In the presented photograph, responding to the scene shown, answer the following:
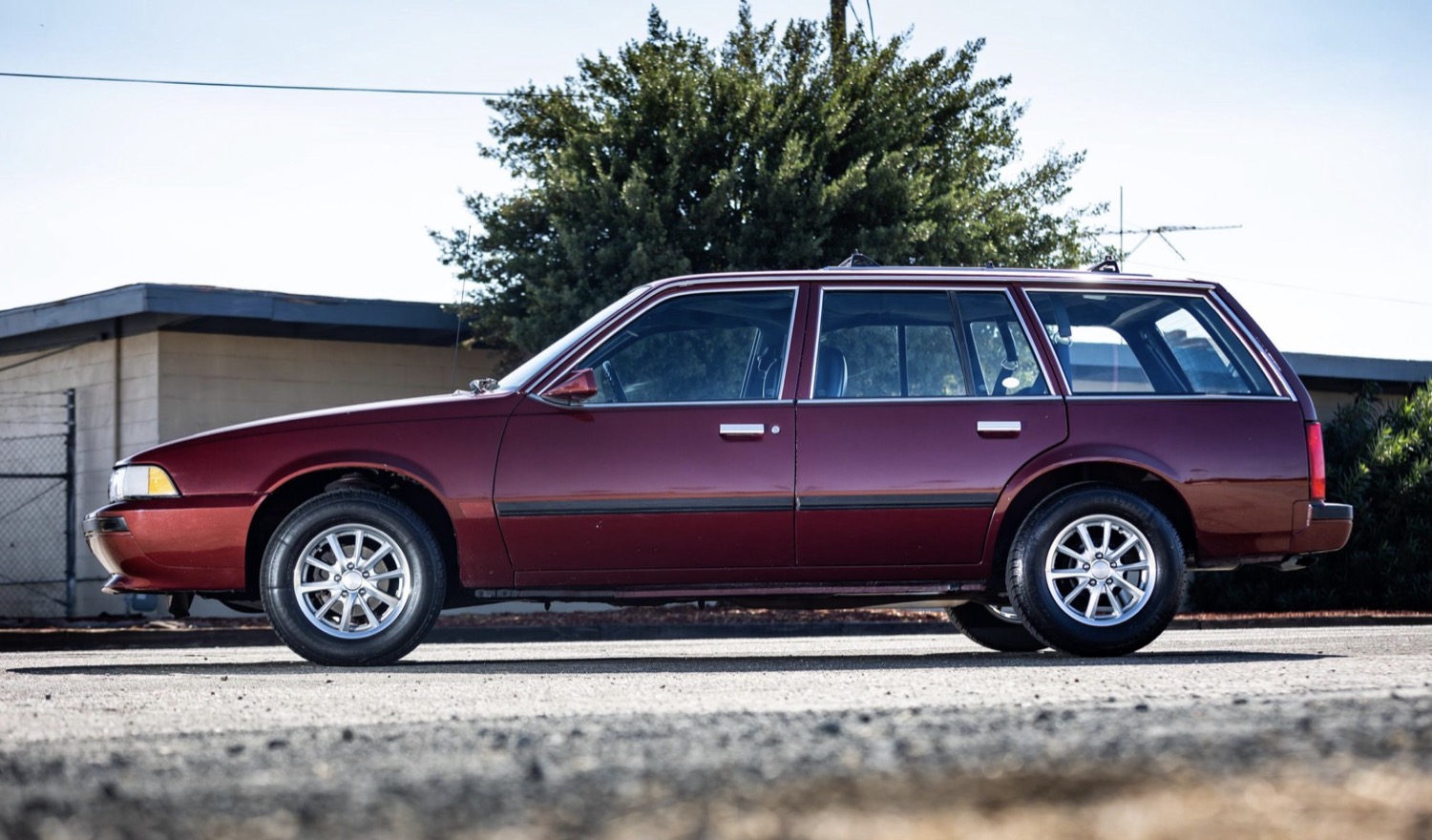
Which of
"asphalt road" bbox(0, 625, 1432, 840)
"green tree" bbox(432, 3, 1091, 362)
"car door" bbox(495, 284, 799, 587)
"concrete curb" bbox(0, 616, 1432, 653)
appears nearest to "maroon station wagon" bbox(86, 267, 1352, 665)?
"car door" bbox(495, 284, 799, 587)

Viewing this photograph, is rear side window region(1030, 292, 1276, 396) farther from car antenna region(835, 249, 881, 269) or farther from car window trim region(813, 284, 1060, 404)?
car antenna region(835, 249, 881, 269)

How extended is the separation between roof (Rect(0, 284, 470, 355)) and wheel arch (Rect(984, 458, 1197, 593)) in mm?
11113

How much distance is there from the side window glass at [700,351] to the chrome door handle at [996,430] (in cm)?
90

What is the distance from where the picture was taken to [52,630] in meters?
12.4

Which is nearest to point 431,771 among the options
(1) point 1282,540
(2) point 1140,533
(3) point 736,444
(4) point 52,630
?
(3) point 736,444

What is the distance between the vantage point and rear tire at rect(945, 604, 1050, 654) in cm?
819

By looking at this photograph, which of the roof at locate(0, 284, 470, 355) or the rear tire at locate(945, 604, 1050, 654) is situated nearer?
the rear tire at locate(945, 604, 1050, 654)

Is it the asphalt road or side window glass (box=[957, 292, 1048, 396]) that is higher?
side window glass (box=[957, 292, 1048, 396])

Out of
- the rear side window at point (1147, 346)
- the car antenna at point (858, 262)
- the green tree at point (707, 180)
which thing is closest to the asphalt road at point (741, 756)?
the rear side window at point (1147, 346)

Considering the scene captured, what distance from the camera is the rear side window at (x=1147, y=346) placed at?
7.21 m

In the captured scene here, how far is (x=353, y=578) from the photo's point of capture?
682cm

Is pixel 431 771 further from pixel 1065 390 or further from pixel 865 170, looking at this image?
pixel 865 170

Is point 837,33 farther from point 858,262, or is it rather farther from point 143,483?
point 143,483

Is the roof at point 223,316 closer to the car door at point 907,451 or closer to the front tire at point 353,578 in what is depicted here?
the front tire at point 353,578
